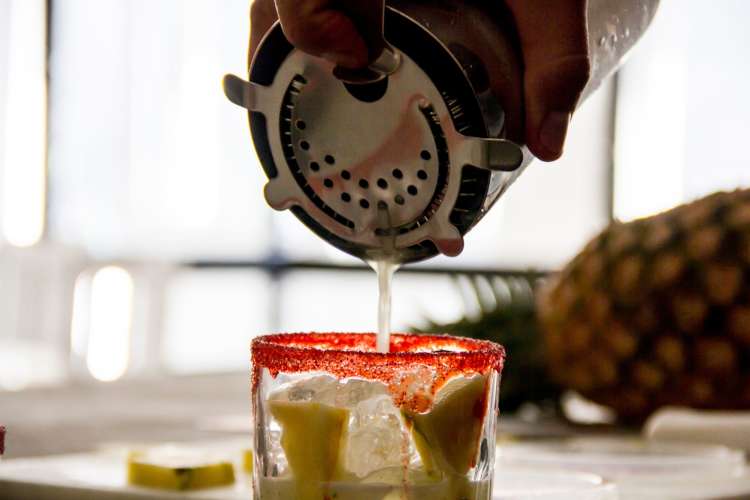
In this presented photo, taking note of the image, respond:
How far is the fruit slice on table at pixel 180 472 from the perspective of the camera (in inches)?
28.8

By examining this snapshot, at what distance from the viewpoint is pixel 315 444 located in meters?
0.55

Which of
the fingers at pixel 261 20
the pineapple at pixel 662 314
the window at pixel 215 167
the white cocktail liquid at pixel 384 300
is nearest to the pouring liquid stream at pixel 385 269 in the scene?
the white cocktail liquid at pixel 384 300

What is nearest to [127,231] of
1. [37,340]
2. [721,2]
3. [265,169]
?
[37,340]

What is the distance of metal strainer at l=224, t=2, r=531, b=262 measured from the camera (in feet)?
1.76

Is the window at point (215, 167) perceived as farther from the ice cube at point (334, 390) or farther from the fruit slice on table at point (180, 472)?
the ice cube at point (334, 390)

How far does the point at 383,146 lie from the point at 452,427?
Result: 0.14 meters

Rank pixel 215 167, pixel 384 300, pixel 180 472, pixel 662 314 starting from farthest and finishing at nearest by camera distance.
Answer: pixel 215 167 → pixel 662 314 → pixel 180 472 → pixel 384 300

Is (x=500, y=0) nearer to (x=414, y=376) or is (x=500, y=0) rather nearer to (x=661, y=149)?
(x=414, y=376)

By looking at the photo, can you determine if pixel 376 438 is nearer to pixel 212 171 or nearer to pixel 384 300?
pixel 384 300

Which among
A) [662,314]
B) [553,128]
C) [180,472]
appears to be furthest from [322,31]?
[662,314]

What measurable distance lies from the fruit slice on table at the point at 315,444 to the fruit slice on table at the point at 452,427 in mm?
34

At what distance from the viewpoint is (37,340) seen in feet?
10.1

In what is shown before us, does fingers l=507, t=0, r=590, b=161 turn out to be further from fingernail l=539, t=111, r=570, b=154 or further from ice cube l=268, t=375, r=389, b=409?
ice cube l=268, t=375, r=389, b=409

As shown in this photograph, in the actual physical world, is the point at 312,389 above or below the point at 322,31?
below
